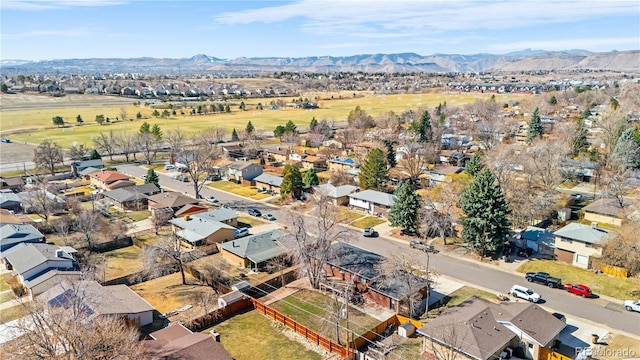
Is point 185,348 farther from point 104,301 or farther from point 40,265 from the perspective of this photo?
point 40,265

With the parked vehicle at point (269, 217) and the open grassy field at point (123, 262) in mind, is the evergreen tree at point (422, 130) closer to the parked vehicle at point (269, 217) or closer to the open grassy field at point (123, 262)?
the parked vehicle at point (269, 217)

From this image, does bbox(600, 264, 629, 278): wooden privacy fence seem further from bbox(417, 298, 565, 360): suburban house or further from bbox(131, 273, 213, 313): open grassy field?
bbox(131, 273, 213, 313): open grassy field

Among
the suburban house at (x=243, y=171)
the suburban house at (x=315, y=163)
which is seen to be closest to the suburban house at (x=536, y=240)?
the suburban house at (x=315, y=163)

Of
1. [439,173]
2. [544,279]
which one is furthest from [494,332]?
A: [439,173]

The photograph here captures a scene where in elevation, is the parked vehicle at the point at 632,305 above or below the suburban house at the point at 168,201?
below

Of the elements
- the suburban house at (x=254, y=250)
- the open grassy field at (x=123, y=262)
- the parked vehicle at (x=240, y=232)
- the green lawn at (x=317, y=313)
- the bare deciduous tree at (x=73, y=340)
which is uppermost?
the bare deciduous tree at (x=73, y=340)
